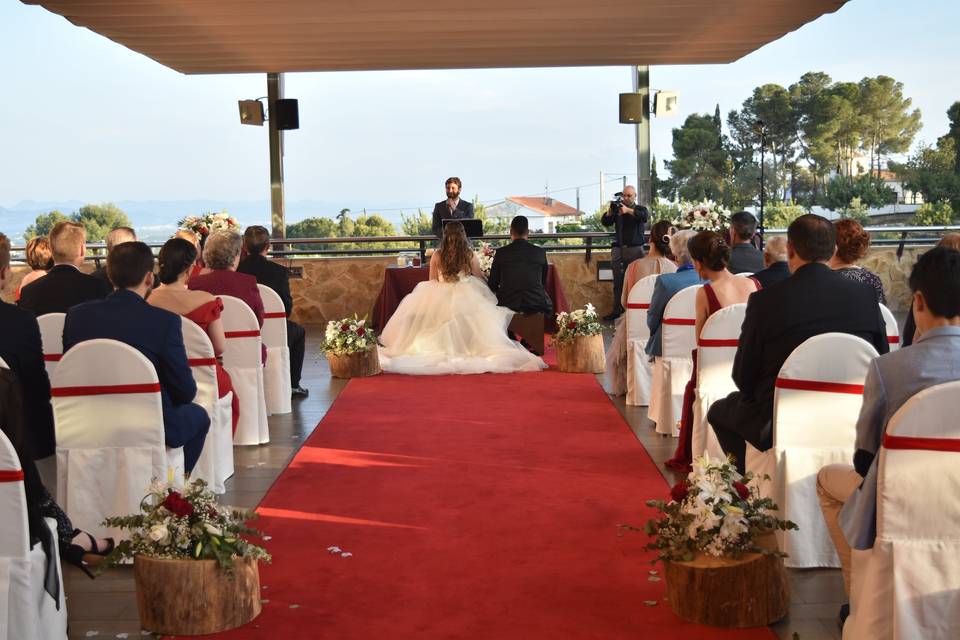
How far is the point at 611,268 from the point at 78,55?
2651 cm

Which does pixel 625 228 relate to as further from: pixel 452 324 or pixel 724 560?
pixel 724 560

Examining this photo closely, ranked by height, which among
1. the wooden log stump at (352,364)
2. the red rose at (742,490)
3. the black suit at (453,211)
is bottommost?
Answer: the wooden log stump at (352,364)

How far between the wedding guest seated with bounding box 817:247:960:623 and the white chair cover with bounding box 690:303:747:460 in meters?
1.83

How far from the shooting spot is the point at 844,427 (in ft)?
12.2

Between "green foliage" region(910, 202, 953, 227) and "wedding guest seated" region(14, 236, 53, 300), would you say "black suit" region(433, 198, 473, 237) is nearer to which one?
"wedding guest seated" region(14, 236, 53, 300)

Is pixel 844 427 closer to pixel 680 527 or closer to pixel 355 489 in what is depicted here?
pixel 680 527

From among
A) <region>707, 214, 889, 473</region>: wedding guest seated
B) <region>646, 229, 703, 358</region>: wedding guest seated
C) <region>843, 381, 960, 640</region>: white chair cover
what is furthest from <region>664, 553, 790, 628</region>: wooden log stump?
<region>646, 229, 703, 358</region>: wedding guest seated

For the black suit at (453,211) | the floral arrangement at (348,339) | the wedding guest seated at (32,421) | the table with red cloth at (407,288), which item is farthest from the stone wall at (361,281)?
the wedding guest seated at (32,421)

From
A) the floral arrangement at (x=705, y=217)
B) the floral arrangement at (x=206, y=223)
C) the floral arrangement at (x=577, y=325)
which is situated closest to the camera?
the floral arrangement at (x=705, y=217)

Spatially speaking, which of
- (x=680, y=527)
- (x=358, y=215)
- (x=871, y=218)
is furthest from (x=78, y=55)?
(x=680, y=527)

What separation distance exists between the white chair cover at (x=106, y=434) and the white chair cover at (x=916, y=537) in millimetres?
2424

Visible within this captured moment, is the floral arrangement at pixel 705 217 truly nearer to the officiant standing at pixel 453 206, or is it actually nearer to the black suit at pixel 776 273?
the black suit at pixel 776 273

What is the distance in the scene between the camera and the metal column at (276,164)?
13117 millimetres

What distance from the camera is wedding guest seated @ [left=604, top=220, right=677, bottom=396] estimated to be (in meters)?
6.87
